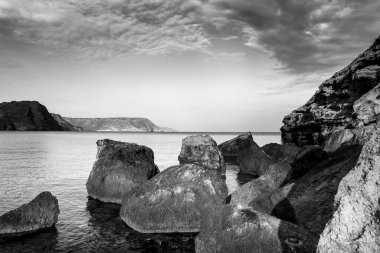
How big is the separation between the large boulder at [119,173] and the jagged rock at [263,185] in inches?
310

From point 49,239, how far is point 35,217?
6.34 feet

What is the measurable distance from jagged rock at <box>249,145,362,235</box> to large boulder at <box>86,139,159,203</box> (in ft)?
35.3

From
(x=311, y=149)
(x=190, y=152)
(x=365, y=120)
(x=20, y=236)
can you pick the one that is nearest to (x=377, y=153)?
(x=311, y=149)

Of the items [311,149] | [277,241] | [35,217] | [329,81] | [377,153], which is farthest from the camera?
[329,81]

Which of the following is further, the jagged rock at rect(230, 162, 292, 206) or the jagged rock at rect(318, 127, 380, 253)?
the jagged rock at rect(230, 162, 292, 206)

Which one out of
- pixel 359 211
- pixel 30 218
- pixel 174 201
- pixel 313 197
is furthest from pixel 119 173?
pixel 359 211

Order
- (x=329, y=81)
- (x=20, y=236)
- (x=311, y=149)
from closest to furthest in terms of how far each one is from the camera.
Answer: (x=20, y=236) → (x=311, y=149) → (x=329, y=81)

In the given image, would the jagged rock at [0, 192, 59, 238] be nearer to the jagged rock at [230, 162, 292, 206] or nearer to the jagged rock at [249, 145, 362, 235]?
the jagged rock at [230, 162, 292, 206]

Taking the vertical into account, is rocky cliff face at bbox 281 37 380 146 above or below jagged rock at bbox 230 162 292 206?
above

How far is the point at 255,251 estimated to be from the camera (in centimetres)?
999

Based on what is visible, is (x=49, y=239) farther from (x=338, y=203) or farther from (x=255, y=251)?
(x=338, y=203)

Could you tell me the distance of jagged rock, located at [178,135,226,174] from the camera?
3697cm

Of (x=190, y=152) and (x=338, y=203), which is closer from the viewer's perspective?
(x=338, y=203)

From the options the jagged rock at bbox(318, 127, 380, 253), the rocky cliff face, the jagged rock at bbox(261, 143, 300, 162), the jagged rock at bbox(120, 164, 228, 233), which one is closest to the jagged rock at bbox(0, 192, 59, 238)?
the jagged rock at bbox(120, 164, 228, 233)
